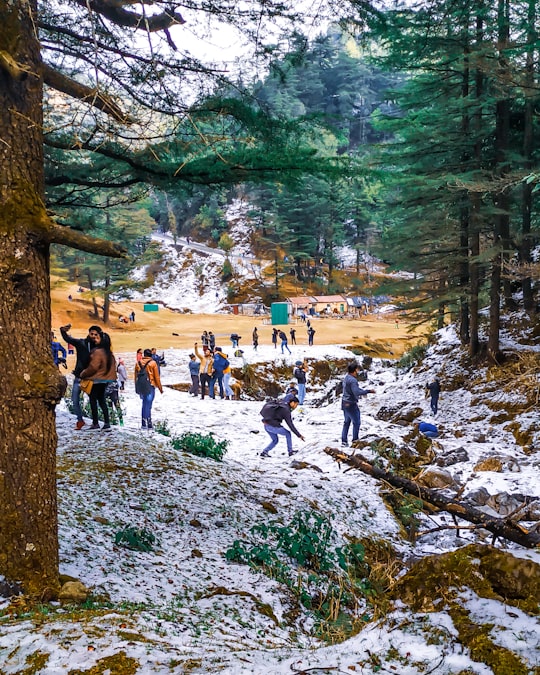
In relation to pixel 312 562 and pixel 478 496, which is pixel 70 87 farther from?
pixel 478 496

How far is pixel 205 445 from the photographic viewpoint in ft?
28.7

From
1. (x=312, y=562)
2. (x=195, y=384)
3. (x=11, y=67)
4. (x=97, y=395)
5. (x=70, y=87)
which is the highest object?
(x=70, y=87)

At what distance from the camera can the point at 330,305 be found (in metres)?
48.6

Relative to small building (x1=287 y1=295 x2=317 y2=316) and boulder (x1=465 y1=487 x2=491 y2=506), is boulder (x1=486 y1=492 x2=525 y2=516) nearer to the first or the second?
boulder (x1=465 y1=487 x2=491 y2=506)

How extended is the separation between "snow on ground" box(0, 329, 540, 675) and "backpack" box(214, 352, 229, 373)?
397 cm

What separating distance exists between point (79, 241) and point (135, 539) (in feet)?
9.99

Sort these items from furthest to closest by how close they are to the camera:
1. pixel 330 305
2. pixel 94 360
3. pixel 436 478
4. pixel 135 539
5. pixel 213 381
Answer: pixel 330 305 < pixel 213 381 < pixel 436 478 < pixel 94 360 < pixel 135 539

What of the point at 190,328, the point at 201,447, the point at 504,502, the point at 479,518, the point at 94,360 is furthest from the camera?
the point at 190,328

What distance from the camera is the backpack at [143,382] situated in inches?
389

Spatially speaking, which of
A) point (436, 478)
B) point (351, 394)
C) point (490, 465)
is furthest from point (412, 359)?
point (436, 478)

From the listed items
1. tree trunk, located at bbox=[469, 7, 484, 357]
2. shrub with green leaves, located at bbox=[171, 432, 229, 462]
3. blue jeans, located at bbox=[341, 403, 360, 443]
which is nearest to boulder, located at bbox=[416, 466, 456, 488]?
blue jeans, located at bbox=[341, 403, 360, 443]

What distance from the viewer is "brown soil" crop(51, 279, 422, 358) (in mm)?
31938

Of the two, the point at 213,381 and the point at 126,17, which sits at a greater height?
the point at 126,17

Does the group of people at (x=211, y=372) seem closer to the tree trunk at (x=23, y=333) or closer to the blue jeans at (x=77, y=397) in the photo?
the blue jeans at (x=77, y=397)
